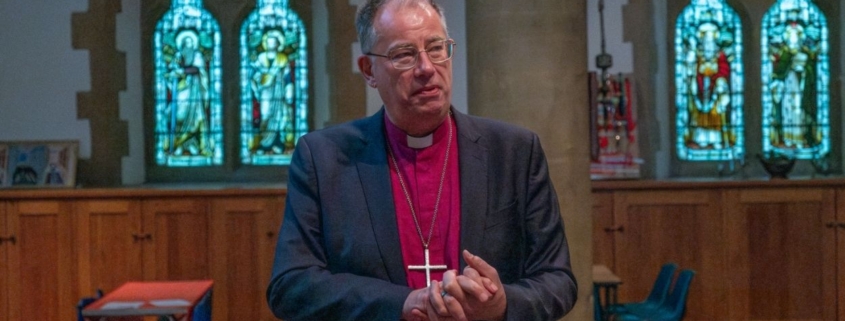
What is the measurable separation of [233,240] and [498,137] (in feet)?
17.6

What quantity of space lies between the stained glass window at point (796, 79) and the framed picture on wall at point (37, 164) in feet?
16.3

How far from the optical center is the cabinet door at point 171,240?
7336 millimetres

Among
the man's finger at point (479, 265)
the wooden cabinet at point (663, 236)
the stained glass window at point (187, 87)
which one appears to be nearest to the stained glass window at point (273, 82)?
the stained glass window at point (187, 87)

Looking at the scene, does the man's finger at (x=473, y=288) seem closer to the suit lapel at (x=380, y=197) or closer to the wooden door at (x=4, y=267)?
the suit lapel at (x=380, y=197)

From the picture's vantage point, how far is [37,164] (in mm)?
7660

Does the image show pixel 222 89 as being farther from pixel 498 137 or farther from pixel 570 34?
pixel 498 137

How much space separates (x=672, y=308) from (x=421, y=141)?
13.8ft

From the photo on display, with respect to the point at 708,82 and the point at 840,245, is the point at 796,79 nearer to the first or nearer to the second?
the point at 708,82

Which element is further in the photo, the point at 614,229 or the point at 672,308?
the point at 614,229

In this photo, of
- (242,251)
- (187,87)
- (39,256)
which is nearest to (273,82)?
(187,87)

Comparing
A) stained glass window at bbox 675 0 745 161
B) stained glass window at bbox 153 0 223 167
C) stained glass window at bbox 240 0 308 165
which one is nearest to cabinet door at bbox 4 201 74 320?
stained glass window at bbox 153 0 223 167

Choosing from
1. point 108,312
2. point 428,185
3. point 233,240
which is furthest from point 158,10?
point 428,185

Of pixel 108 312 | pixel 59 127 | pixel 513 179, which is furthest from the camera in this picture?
pixel 59 127

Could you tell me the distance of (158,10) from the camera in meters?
8.34
